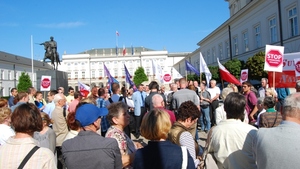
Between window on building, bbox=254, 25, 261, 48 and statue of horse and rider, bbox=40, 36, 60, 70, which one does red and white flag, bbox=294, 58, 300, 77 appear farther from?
window on building, bbox=254, 25, 261, 48

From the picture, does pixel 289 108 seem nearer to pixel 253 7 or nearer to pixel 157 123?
pixel 157 123

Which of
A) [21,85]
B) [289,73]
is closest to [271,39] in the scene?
[289,73]

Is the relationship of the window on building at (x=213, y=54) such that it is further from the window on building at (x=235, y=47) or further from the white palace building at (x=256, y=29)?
the window on building at (x=235, y=47)

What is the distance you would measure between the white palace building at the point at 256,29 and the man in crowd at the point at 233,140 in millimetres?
22020

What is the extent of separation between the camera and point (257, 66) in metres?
22.4

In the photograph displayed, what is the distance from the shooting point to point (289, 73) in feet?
30.6

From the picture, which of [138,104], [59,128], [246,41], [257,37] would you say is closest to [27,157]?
[59,128]

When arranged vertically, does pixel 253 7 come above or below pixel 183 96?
above

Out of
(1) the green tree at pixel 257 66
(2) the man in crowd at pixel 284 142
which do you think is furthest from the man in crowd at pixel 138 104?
(1) the green tree at pixel 257 66

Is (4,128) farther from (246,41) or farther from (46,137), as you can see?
(246,41)

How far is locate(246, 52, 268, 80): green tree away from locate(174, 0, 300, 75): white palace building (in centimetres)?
313

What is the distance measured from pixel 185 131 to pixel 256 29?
30.6 meters

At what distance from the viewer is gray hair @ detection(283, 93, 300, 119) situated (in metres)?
2.55

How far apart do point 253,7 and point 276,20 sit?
5558 millimetres
